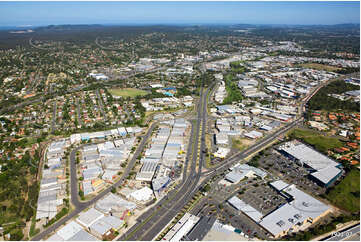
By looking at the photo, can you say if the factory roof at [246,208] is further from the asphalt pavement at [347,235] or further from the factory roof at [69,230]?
the factory roof at [69,230]

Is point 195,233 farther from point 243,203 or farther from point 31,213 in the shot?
point 31,213

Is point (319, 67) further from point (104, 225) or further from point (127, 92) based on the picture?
point (104, 225)

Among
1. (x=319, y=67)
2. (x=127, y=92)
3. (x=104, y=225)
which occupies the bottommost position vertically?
(x=104, y=225)

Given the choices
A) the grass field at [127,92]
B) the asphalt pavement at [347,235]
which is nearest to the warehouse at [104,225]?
the asphalt pavement at [347,235]

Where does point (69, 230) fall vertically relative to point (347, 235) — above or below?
above

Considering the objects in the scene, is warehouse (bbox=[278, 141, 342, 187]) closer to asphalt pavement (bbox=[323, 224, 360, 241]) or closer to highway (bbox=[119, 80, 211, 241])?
asphalt pavement (bbox=[323, 224, 360, 241])

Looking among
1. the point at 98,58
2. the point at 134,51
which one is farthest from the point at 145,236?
the point at 134,51

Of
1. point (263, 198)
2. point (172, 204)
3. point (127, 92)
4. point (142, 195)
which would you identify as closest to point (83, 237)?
point (142, 195)
